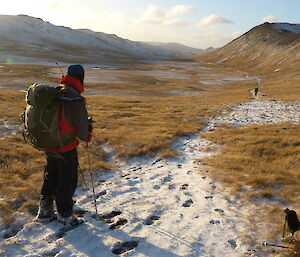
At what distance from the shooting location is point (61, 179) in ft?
21.9

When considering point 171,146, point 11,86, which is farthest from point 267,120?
point 11,86

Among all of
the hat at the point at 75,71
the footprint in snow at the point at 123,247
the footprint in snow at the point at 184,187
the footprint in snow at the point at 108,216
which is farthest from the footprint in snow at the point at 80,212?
the hat at the point at 75,71

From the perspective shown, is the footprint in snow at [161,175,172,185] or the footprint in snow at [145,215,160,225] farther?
the footprint in snow at [161,175,172,185]

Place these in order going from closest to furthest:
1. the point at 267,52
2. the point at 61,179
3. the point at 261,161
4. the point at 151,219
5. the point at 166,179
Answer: the point at 61,179
the point at 151,219
the point at 166,179
the point at 261,161
the point at 267,52

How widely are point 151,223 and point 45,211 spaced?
2.67 m

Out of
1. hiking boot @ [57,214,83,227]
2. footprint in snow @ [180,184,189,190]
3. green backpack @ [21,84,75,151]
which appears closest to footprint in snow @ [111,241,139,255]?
hiking boot @ [57,214,83,227]

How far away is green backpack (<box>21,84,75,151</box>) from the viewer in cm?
587

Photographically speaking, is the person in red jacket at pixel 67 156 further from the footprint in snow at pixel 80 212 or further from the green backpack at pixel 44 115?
the footprint in snow at pixel 80 212

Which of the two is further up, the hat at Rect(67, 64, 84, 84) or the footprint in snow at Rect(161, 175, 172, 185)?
the hat at Rect(67, 64, 84, 84)

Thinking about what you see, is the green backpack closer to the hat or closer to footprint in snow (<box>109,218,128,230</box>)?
the hat

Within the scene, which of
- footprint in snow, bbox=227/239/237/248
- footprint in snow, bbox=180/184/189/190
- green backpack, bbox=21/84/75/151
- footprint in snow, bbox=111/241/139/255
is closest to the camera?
green backpack, bbox=21/84/75/151

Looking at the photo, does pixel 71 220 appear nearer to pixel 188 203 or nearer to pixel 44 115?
pixel 44 115

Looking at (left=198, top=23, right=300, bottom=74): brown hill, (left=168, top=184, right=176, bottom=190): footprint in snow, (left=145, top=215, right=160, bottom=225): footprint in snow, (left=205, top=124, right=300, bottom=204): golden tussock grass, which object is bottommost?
(left=145, top=215, right=160, bottom=225): footprint in snow

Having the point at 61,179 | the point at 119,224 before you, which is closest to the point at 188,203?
the point at 119,224
